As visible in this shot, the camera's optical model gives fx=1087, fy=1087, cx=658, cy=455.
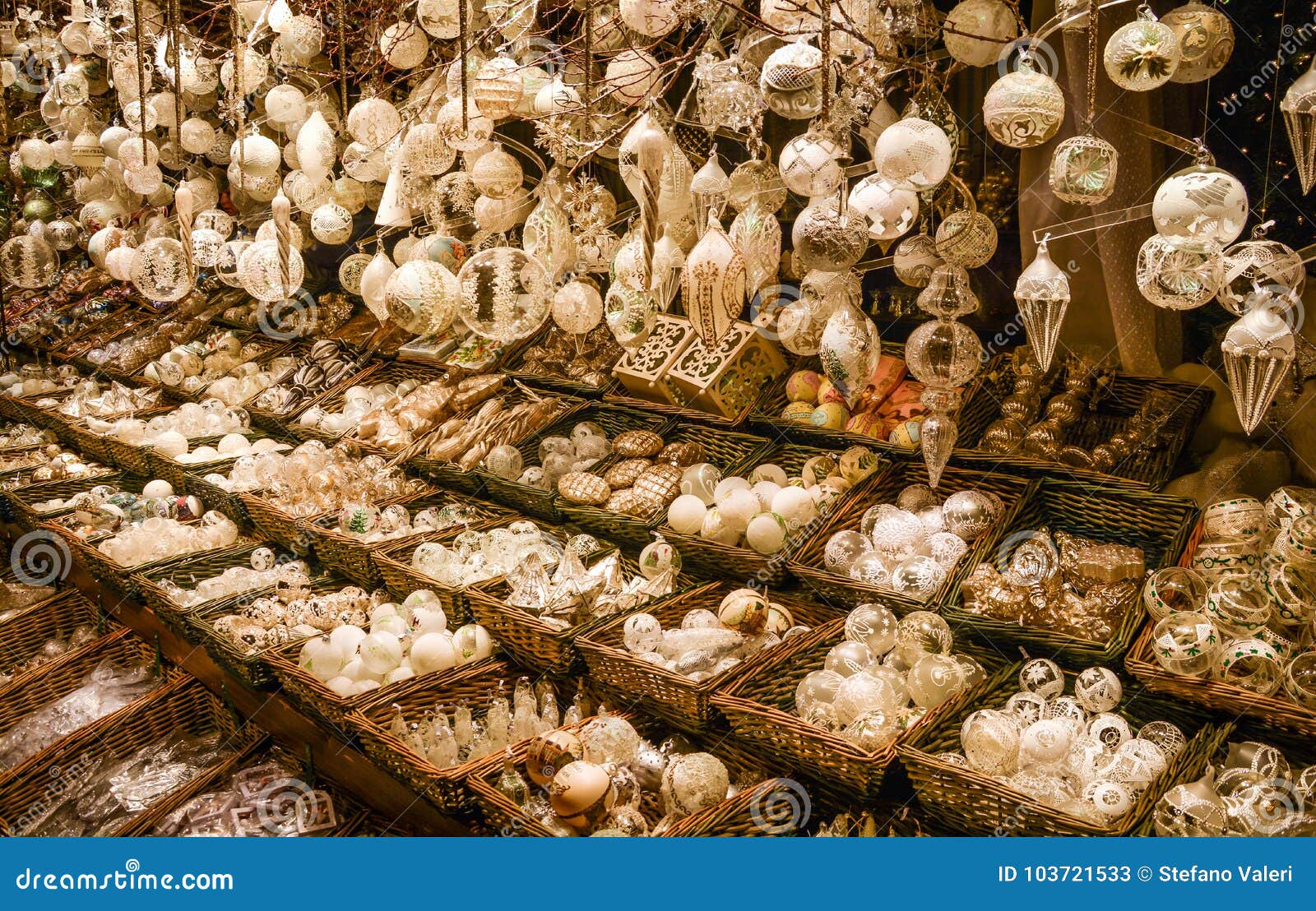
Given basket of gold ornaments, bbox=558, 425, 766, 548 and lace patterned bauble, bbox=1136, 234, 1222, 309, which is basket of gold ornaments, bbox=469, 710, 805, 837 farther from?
lace patterned bauble, bbox=1136, 234, 1222, 309

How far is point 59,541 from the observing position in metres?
3.73

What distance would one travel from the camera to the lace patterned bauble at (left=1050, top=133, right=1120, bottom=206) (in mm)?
1470

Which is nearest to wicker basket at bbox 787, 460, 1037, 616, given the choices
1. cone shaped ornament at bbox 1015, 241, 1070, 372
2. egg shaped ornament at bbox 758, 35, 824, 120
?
cone shaped ornament at bbox 1015, 241, 1070, 372

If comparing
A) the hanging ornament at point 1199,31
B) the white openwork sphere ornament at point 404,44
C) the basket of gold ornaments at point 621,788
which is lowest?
the basket of gold ornaments at point 621,788

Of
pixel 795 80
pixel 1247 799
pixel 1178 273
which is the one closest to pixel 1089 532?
pixel 1247 799

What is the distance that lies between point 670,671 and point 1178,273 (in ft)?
3.98

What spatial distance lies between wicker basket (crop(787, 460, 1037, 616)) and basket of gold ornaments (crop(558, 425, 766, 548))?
0.42m

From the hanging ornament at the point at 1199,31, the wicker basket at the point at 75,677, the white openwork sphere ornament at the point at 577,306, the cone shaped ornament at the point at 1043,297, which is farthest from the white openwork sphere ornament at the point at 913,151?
the wicker basket at the point at 75,677

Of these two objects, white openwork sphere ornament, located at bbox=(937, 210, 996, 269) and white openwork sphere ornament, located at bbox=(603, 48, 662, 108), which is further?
white openwork sphere ornament, located at bbox=(603, 48, 662, 108)

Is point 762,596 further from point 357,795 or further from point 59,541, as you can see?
point 59,541

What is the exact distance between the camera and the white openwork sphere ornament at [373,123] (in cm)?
259

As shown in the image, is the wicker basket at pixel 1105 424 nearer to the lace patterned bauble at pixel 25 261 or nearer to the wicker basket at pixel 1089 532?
the wicker basket at pixel 1089 532

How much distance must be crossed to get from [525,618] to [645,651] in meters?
0.33

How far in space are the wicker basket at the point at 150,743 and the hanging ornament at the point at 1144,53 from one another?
260 cm
